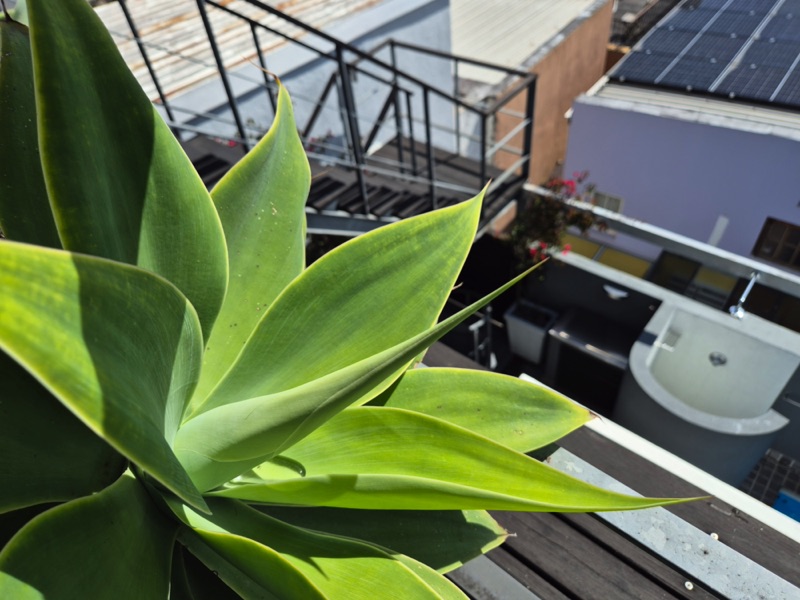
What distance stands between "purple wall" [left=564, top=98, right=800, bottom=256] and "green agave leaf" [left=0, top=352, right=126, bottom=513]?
6.55 meters

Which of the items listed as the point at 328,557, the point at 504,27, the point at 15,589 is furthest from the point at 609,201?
the point at 15,589

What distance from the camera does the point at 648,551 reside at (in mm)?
1198

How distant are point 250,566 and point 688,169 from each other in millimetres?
6854

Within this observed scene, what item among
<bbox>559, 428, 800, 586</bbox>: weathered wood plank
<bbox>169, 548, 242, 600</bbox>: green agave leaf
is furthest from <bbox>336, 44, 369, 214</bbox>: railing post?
<bbox>169, 548, 242, 600</bbox>: green agave leaf

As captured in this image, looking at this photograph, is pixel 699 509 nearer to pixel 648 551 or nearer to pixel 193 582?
pixel 648 551

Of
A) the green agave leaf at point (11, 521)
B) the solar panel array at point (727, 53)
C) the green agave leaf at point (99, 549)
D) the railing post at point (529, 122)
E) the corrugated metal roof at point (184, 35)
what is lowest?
the solar panel array at point (727, 53)

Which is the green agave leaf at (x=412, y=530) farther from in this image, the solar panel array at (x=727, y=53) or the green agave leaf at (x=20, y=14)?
the solar panel array at (x=727, y=53)

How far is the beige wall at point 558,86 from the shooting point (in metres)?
8.65

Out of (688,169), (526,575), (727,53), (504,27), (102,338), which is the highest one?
(102,338)

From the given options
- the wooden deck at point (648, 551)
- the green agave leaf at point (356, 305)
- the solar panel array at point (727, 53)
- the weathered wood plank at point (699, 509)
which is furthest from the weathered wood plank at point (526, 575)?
the solar panel array at point (727, 53)

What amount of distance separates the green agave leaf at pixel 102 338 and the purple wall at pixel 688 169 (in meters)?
6.48

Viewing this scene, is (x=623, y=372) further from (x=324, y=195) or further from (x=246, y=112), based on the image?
(x=246, y=112)

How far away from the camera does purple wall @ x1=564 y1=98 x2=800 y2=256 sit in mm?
5734

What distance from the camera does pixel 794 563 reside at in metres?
1.16
